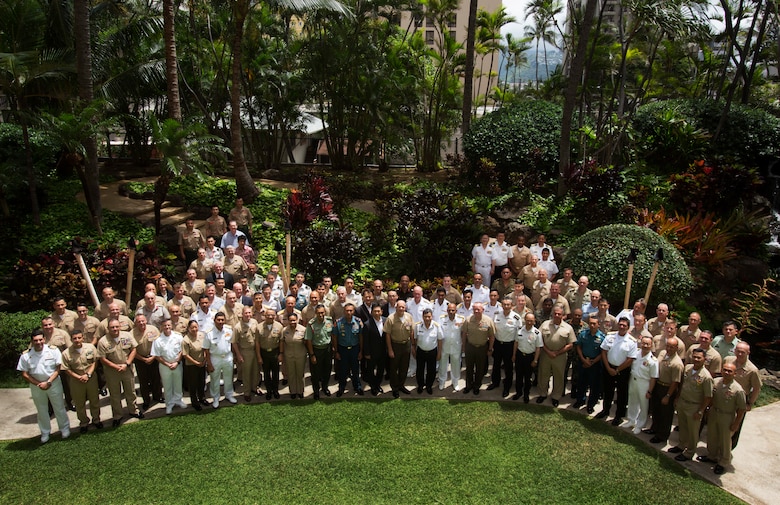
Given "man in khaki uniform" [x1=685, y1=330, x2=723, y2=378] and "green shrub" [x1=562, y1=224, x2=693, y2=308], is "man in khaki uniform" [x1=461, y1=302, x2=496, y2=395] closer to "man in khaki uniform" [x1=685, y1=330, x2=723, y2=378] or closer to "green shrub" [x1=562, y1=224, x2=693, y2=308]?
"green shrub" [x1=562, y1=224, x2=693, y2=308]

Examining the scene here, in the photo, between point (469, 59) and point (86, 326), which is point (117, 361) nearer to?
point (86, 326)

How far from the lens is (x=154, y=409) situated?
827 centimetres

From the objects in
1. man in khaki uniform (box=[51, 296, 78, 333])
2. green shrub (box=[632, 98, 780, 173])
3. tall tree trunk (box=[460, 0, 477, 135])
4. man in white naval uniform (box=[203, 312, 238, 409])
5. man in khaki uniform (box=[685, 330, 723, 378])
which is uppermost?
tall tree trunk (box=[460, 0, 477, 135])

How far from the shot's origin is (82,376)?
7504 millimetres

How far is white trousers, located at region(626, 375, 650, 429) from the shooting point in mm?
7648

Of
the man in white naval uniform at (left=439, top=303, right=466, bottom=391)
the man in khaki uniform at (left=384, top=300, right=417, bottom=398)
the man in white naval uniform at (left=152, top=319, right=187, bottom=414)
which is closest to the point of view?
the man in white naval uniform at (left=152, top=319, right=187, bottom=414)

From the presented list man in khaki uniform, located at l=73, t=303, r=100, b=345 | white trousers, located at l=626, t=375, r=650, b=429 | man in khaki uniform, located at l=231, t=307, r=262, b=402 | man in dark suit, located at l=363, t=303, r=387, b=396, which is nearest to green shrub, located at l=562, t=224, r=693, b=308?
white trousers, located at l=626, t=375, r=650, b=429

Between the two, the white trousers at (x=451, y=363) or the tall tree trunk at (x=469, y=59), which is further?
the tall tree trunk at (x=469, y=59)

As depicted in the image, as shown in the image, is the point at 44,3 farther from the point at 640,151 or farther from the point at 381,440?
the point at 640,151

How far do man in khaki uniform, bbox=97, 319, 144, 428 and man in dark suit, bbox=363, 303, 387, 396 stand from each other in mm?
3183

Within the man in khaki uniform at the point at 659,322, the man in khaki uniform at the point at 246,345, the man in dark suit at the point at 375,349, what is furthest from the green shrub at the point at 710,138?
the man in khaki uniform at the point at 246,345

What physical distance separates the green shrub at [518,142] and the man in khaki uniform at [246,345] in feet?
27.3

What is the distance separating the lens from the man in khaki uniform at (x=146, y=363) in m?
8.01

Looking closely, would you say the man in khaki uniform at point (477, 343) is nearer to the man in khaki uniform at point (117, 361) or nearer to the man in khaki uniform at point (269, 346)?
the man in khaki uniform at point (269, 346)
